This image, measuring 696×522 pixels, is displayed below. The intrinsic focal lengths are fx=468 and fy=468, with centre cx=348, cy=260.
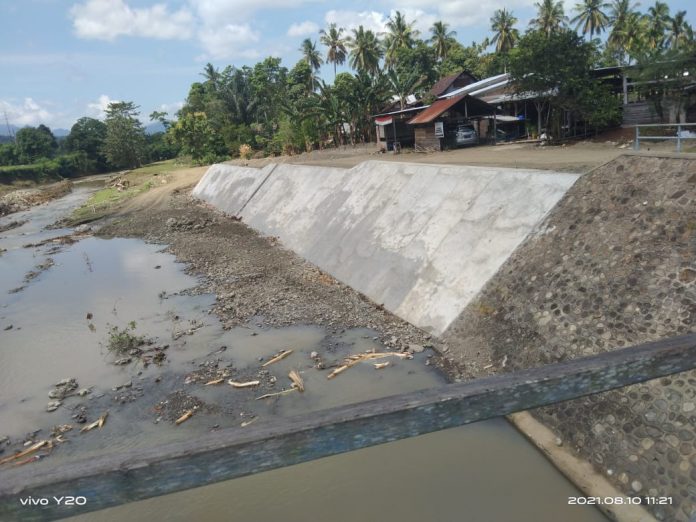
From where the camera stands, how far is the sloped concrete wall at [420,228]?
11.2 metres

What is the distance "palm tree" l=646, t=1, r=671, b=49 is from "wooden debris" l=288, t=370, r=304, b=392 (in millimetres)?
54474

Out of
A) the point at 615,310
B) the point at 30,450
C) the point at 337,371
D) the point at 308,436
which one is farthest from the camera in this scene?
the point at 337,371

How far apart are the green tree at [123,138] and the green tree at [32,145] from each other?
1299 centimetres

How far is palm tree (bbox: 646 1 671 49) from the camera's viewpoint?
47.4m

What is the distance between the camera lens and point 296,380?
31.6ft

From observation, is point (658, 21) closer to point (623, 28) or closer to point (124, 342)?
point (623, 28)

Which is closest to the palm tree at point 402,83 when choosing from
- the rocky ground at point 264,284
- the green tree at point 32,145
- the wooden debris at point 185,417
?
the rocky ground at point 264,284

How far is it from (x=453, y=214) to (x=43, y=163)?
246ft

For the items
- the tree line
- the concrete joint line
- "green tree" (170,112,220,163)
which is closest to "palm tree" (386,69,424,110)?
the tree line

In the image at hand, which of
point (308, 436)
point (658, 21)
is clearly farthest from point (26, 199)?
point (658, 21)

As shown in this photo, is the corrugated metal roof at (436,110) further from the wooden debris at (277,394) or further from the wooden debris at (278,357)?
the wooden debris at (277,394)

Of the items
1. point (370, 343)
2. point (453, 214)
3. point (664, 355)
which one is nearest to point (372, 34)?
point (453, 214)

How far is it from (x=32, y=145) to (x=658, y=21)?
9033 cm

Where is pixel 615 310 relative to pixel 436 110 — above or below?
below
